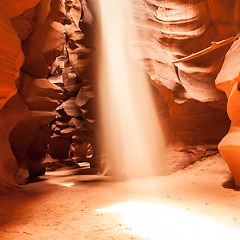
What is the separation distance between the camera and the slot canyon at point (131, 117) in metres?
3.95

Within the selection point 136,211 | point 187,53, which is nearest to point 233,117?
point 136,211

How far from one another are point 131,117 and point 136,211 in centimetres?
633

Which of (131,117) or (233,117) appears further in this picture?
(131,117)

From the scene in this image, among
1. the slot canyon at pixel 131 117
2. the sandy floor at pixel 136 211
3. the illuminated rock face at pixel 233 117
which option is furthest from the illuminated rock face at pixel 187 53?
the illuminated rock face at pixel 233 117

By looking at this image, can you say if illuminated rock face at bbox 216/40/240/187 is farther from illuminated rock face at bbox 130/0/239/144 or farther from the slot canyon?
illuminated rock face at bbox 130/0/239/144

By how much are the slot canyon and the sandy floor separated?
24 millimetres

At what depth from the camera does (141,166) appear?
29.7 feet

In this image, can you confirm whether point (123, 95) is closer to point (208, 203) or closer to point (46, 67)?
point (46, 67)

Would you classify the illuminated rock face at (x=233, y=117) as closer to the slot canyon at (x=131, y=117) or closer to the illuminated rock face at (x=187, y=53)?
the slot canyon at (x=131, y=117)

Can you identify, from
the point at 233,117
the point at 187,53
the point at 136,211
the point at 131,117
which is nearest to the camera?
the point at 136,211

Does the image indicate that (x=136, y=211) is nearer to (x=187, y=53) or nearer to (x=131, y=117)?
(x=131, y=117)

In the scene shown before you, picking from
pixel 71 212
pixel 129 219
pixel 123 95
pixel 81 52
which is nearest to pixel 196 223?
pixel 129 219

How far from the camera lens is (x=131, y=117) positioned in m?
10.4

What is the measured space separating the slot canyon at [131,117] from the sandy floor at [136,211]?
0.08ft
